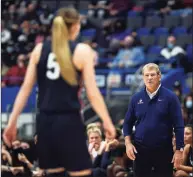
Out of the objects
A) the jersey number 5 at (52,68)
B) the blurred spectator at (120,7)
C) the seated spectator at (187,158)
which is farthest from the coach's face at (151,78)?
the blurred spectator at (120,7)

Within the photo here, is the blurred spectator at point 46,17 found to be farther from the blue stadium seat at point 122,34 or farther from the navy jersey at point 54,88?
the navy jersey at point 54,88

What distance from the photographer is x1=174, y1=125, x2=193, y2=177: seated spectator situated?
7.25 meters

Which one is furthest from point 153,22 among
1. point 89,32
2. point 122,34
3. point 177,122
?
point 177,122

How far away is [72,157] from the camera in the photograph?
16.7 feet

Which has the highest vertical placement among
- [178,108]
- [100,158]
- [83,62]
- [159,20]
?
[159,20]

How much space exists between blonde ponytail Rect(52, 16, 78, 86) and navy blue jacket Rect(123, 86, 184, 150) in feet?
5.24

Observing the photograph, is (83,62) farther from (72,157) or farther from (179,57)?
(179,57)

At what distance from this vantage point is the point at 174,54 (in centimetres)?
1475

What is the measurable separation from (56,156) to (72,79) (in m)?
0.57

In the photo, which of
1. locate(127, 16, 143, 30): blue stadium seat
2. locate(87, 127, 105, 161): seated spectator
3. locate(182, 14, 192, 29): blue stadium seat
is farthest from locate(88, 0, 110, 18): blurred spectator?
locate(87, 127, 105, 161): seated spectator

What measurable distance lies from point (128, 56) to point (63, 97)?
10.9 m

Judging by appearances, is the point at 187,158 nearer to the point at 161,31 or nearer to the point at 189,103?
the point at 189,103

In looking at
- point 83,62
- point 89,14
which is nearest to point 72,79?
point 83,62

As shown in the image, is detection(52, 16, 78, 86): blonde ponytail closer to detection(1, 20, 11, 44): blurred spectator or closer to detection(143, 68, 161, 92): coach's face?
detection(143, 68, 161, 92): coach's face
